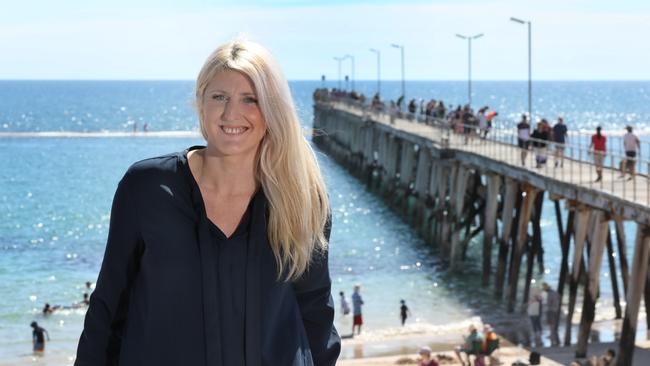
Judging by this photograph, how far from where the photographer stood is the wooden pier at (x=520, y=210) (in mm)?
16875

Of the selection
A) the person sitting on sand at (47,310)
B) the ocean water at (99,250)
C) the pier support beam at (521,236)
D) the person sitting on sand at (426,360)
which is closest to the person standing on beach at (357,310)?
the ocean water at (99,250)

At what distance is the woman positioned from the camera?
2.37 metres

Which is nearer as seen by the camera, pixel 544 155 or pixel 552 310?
pixel 552 310

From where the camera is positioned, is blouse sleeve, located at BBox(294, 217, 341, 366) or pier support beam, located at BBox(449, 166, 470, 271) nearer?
blouse sleeve, located at BBox(294, 217, 341, 366)

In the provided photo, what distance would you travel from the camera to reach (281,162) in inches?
97.3

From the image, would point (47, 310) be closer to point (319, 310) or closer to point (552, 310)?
point (552, 310)

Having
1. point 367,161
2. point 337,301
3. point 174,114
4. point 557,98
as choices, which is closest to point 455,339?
point 337,301

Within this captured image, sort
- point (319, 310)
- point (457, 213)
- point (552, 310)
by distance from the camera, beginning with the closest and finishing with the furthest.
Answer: point (319, 310), point (552, 310), point (457, 213)

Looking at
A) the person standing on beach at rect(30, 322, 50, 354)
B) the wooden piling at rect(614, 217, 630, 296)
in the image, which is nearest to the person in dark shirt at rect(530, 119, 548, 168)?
the wooden piling at rect(614, 217, 630, 296)

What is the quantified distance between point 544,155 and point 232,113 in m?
19.7

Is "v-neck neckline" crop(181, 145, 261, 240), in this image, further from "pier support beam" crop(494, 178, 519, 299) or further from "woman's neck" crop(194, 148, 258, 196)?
"pier support beam" crop(494, 178, 519, 299)

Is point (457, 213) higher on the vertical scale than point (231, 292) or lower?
lower

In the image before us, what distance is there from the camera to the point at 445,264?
28.5 meters

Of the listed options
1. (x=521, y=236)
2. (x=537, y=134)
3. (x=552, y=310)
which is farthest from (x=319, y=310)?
(x=537, y=134)
